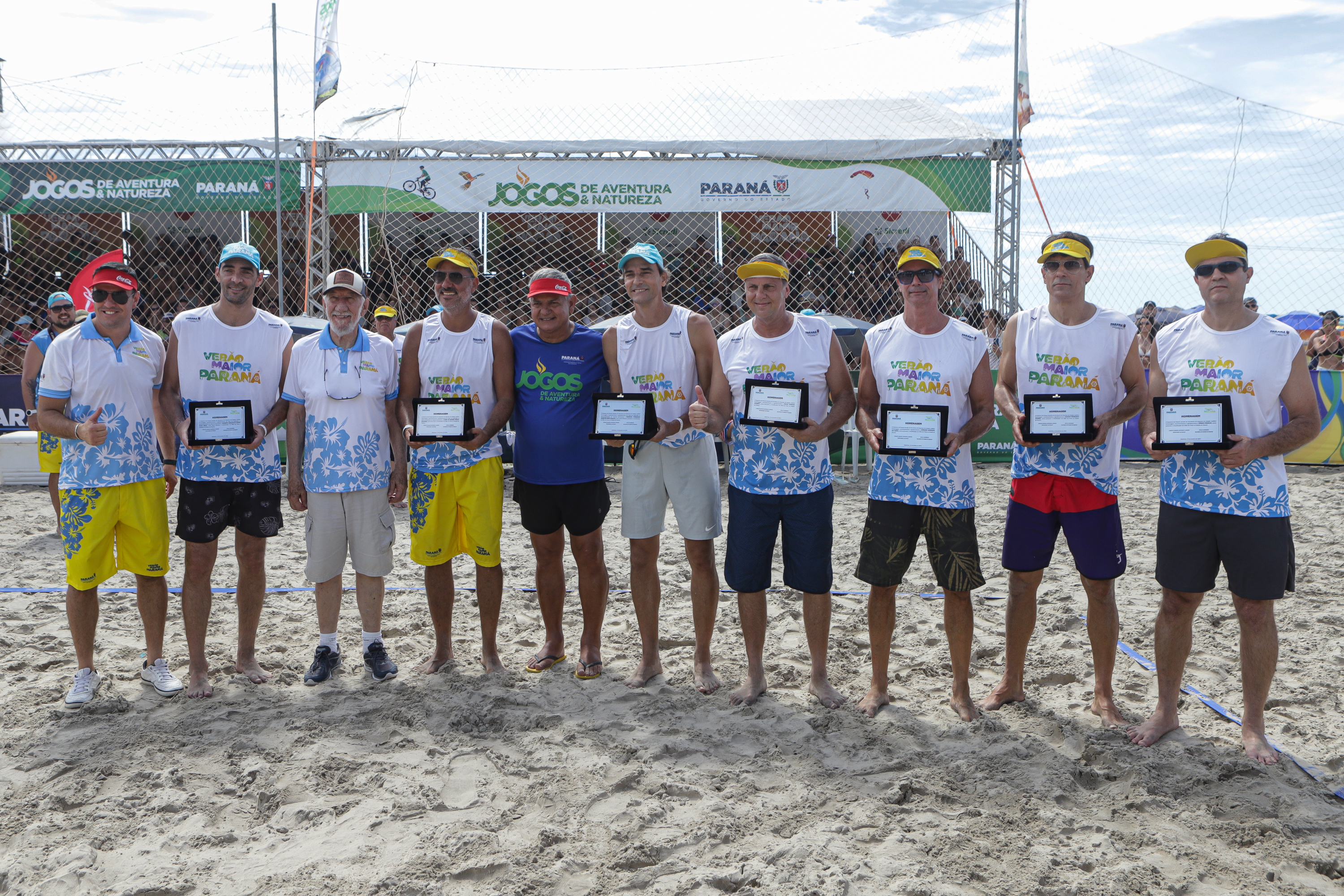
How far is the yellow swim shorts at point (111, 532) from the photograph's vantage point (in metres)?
3.79

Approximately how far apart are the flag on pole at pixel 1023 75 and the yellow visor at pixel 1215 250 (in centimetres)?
769

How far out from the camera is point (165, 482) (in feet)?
13.2

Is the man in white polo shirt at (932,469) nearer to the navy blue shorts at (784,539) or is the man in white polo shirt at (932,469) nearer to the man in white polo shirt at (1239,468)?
the navy blue shorts at (784,539)

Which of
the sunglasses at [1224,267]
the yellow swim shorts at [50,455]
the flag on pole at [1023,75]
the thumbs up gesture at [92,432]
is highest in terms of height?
the flag on pole at [1023,75]

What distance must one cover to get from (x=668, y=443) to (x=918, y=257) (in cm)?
127

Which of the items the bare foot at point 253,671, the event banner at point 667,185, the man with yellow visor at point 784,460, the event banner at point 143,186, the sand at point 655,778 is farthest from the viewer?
the event banner at point 667,185

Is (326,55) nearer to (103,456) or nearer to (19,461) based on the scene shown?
(19,461)

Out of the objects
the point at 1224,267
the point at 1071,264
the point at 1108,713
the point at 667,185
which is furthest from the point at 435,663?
the point at 667,185

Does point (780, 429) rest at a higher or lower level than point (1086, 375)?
lower

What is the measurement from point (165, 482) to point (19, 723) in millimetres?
1065

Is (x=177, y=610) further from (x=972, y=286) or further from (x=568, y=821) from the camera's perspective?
(x=972, y=286)

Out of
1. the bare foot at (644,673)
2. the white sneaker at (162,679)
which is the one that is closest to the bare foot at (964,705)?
the bare foot at (644,673)

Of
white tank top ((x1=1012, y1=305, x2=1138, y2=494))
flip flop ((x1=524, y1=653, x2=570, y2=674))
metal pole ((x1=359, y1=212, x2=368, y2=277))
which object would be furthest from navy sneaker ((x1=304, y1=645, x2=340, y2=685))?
metal pole ((x1=359, y1=212, x2=368, y2=277))

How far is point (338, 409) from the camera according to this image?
12.9ft
